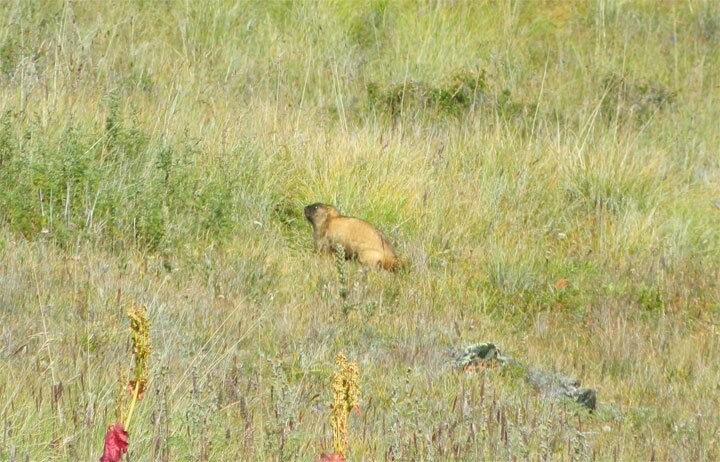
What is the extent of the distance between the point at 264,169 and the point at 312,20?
12.8 feet

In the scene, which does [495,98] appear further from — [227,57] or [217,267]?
[217,267]

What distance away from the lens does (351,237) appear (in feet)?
24.4

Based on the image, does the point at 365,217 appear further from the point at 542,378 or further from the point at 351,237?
the point at 542,378

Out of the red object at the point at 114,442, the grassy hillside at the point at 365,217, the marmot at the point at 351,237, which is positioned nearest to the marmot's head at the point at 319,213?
the marmot at the point at 351,237

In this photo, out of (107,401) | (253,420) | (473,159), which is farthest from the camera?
(473,159)

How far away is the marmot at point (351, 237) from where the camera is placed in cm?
733

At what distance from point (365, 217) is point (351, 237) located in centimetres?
79

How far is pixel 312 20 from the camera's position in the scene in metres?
11.7

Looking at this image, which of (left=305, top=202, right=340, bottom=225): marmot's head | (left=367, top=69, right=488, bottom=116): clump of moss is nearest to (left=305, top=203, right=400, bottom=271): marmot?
(left=305, top=202, right=340, bottom=225): marmot's head

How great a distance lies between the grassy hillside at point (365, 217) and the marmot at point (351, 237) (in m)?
0.14

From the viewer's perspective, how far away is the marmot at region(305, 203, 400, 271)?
289 inches

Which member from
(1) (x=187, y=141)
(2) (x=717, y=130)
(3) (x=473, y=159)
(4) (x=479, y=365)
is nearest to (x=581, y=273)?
(3) (x=473, y=159)

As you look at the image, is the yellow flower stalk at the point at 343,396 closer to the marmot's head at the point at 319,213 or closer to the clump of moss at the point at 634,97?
the marmot's head at the point at 319,213

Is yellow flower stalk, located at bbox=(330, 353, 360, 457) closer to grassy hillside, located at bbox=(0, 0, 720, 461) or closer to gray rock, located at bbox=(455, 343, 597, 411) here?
grassy hillside, located at bbox=(0, 0, 720, 461)
